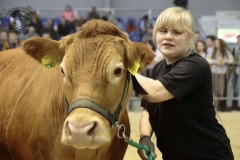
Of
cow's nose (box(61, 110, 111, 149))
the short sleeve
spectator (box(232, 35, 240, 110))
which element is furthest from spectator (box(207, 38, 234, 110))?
cow's nose (box(61, 110, 111, 149))

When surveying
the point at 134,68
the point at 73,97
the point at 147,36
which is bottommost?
the point at 147,36

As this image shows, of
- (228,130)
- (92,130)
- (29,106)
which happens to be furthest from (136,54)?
(228,130)

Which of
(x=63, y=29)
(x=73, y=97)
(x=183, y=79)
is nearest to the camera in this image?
(x=73, y=97)

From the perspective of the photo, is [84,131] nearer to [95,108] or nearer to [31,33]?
[95,108]

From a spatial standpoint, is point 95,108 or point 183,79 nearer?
point 95,108

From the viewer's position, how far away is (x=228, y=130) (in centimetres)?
754

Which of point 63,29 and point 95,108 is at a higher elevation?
point 95,108

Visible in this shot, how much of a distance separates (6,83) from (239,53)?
22.1 feet

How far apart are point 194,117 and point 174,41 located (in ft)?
1.87

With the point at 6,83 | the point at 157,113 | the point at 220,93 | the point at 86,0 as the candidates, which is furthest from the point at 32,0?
the point at 157,113

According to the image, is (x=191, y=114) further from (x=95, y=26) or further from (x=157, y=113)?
(x=95, y=26)

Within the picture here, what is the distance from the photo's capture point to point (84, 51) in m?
2.88

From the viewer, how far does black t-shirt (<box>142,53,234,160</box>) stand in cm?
310

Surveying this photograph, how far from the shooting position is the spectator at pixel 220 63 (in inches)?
380
